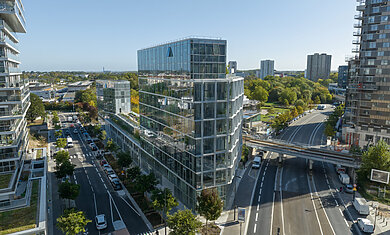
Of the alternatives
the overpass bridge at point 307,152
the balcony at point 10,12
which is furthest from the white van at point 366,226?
Result: the balcony at point 10,12

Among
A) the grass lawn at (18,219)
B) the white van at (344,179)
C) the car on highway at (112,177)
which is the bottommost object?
the car on highway at (112,177)

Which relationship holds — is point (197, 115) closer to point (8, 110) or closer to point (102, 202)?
point (102, 202)

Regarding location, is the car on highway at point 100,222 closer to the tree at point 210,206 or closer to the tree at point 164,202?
the tree at point 164,202

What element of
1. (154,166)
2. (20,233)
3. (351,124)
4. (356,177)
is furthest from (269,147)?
(20,233)

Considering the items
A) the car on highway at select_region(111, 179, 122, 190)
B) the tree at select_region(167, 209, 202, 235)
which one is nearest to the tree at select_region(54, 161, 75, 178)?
the car on highway at select_region(111, 179, 122, 190)

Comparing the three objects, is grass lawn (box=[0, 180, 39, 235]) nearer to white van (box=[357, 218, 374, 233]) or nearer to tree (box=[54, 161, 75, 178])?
tree (box=[54, 161, 75, 178])

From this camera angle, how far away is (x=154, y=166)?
162ft

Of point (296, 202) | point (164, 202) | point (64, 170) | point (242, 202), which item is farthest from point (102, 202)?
point (296, 202)

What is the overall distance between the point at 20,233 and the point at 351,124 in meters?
75.3

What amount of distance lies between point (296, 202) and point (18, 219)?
36908 millimetres

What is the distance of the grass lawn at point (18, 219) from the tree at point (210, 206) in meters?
18.8

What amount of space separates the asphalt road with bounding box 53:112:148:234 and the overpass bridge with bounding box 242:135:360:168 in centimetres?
3032

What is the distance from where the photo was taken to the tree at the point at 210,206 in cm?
3294

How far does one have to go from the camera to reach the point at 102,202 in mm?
42094
